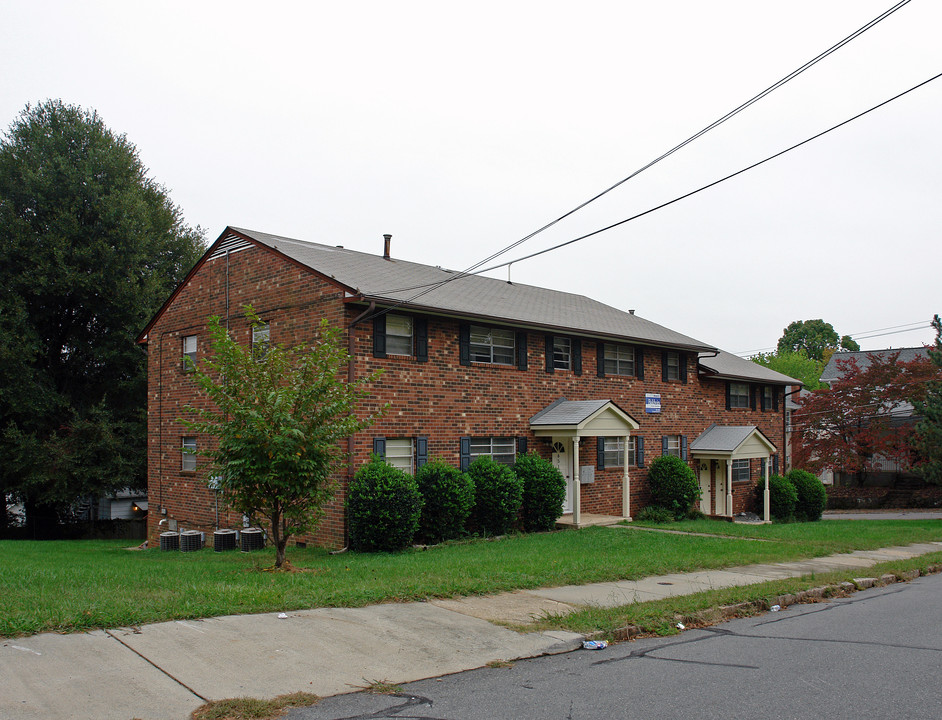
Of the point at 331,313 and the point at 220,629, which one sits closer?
the point at 220,629

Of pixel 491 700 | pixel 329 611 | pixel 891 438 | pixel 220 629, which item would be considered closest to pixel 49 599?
pixel 220 629

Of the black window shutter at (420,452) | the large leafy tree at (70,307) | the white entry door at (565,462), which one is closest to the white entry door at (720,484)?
A: the white entry door at (565,462)

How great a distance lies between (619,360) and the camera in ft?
77.6

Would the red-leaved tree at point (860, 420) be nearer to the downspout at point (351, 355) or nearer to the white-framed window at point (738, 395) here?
the white-framed window at point (738, 395)

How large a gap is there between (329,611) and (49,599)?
3.06 m

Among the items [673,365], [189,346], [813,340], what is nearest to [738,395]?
[673,365]

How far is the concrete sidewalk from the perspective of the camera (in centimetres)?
562

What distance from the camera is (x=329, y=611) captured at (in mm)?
8680

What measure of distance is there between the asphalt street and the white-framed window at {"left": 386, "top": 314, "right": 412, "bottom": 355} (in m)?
10.4

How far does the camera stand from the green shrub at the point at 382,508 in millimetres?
15320

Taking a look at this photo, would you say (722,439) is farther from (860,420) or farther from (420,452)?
(860,420)

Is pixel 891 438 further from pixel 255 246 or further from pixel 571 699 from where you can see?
pixel 571 699

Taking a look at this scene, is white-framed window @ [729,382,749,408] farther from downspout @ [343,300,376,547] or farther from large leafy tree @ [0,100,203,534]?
large leafy tree @ [0,100,203,534]

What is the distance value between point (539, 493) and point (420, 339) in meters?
4.92
